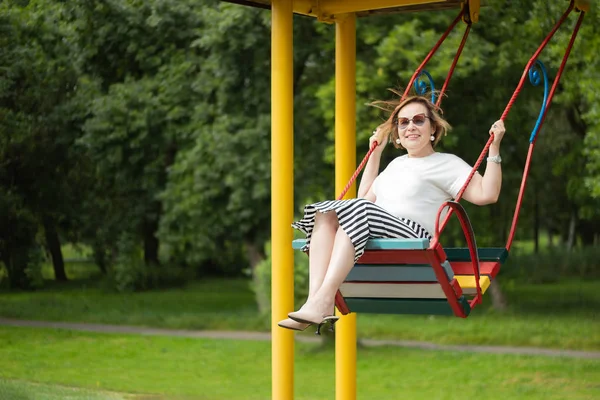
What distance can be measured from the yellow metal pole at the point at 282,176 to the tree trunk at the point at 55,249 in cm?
1446

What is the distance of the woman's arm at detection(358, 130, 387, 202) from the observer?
4.93 metres

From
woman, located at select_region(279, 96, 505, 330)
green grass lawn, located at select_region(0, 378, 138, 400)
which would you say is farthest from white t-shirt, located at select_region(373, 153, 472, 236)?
green grass lawn, located at select_region(0, 378, 138, 400)

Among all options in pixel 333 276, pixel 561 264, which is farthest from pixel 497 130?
pixel 561 264

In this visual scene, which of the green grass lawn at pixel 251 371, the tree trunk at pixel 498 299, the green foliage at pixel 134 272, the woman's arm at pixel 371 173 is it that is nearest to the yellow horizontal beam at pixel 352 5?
the woman's arm at pixel 371 173

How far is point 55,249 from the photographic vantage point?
67.7 ft

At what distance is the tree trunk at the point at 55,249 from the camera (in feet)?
62.6

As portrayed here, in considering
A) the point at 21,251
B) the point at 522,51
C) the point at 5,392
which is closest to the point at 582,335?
the point at 522,51

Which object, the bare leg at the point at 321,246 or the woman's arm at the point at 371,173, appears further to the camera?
the woman's arm at the point at 371,173

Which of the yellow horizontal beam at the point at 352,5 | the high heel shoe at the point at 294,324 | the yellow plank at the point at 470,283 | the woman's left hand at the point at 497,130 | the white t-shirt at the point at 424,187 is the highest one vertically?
the yellow horizontal beam at the point at 352,5

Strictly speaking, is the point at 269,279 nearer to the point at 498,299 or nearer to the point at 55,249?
the point at 498,299

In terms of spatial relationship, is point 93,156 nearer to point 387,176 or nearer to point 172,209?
point 172,209

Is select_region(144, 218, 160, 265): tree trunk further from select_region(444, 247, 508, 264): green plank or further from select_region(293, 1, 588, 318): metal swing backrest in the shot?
select_region(293, 1, 588, 318): metal swing backrest

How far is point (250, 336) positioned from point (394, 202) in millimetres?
11542

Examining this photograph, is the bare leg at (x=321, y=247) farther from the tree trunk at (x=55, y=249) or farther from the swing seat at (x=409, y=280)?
the tree trunk at (x=55, y=249)
